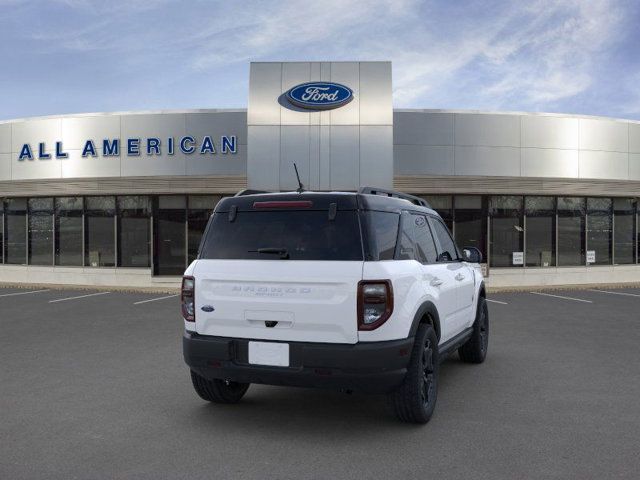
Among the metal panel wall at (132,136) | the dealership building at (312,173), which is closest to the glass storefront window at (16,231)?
the dealership building at (312,173)

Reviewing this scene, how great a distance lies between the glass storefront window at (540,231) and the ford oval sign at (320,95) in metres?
7.68

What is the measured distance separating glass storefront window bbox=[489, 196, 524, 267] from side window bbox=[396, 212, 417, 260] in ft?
47.5

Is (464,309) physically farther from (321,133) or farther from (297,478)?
(321,133)

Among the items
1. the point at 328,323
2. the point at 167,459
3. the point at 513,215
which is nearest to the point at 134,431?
the point at 167,459

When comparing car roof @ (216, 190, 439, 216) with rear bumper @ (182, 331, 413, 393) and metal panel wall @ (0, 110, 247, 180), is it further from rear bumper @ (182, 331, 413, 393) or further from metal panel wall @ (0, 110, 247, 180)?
metal panel wall @ (0, 110, 247, 180)

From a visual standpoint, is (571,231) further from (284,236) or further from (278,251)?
(278,251)

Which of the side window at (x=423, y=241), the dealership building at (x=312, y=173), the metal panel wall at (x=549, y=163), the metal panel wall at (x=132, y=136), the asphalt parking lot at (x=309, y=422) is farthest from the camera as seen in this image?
the metal panel wall at (x=549, y=163)

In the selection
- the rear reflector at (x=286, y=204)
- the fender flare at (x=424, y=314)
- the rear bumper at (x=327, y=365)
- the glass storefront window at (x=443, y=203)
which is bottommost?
the rear bumper at (x=327, y=365)

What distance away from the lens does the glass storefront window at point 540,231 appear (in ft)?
63.0

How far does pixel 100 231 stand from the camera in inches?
762

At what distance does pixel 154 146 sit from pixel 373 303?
14.3 metres

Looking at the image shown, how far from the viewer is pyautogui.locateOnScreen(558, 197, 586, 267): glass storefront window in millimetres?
19500

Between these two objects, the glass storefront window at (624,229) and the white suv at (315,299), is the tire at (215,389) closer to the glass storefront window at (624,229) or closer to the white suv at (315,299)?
the white suv at (315,299)

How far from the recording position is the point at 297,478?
372 cm
